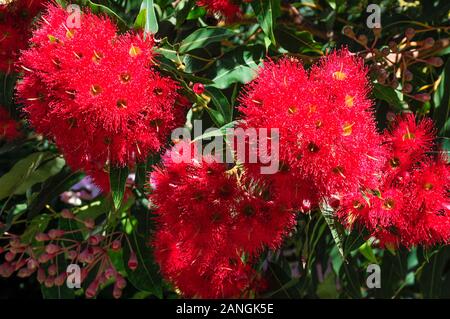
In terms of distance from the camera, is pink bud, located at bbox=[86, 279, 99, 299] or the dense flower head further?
pink bud, located at bbox=[86, 279, 99, 299]

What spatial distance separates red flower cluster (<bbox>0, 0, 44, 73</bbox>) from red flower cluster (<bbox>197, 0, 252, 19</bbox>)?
1.23 ft

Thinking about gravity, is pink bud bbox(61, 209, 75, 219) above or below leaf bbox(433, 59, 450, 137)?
below

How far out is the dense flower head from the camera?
1.23 m

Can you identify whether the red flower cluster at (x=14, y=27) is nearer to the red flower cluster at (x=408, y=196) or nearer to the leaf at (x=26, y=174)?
the leaf at (x=26, y=174)

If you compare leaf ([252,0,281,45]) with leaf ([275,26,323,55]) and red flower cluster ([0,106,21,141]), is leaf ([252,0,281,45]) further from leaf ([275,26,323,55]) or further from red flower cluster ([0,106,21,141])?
red flower cluster ([0,106,21,141])

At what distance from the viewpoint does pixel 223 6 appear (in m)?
1.66

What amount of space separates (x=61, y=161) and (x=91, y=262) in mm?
348

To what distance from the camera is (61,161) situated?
2051mm

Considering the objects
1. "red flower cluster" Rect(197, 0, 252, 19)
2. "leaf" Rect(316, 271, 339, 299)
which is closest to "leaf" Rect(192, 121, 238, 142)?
"red flower cluster" Rect(197, 0, 252, 19)

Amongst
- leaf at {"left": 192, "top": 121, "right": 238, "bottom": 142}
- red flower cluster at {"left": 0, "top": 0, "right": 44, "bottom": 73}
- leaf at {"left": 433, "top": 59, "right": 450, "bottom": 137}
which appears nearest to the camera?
leaf at {"left": 192, "top": 121, "right": 238, "bottom": 142}

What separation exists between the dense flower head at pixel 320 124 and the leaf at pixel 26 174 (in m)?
0.83

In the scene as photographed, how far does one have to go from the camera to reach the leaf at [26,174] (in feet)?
6.39
